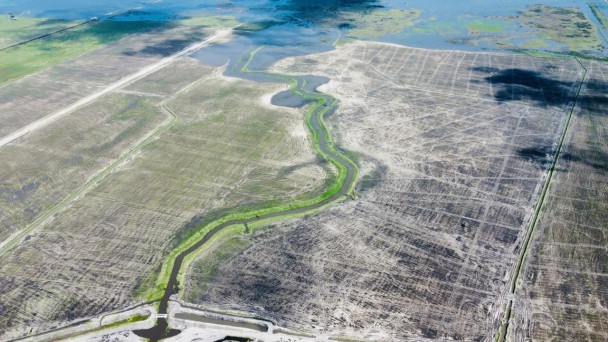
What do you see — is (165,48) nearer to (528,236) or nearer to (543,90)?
(543,90)

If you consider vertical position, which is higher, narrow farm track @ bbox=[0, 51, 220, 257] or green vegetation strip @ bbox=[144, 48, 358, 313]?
narrow farm track @ bbox=[0, 51, 220, 257]

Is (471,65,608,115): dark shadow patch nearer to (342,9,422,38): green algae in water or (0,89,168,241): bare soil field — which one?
(342,9,422,38): green algae in water

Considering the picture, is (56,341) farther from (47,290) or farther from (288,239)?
(288,239)

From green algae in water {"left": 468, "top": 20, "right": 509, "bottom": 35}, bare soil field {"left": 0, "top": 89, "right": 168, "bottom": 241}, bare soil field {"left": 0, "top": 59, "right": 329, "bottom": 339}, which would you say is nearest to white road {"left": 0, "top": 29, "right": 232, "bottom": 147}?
bare soil field {"left": 0, "top": 89, "right": 168, "bottom": 241}

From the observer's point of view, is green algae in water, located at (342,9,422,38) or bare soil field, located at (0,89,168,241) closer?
bare soil field, located at (0,89,168,241)

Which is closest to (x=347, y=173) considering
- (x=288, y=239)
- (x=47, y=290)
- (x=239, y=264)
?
(x=288, y=239)

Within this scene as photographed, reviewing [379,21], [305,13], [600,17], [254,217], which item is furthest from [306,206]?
[600,17]
